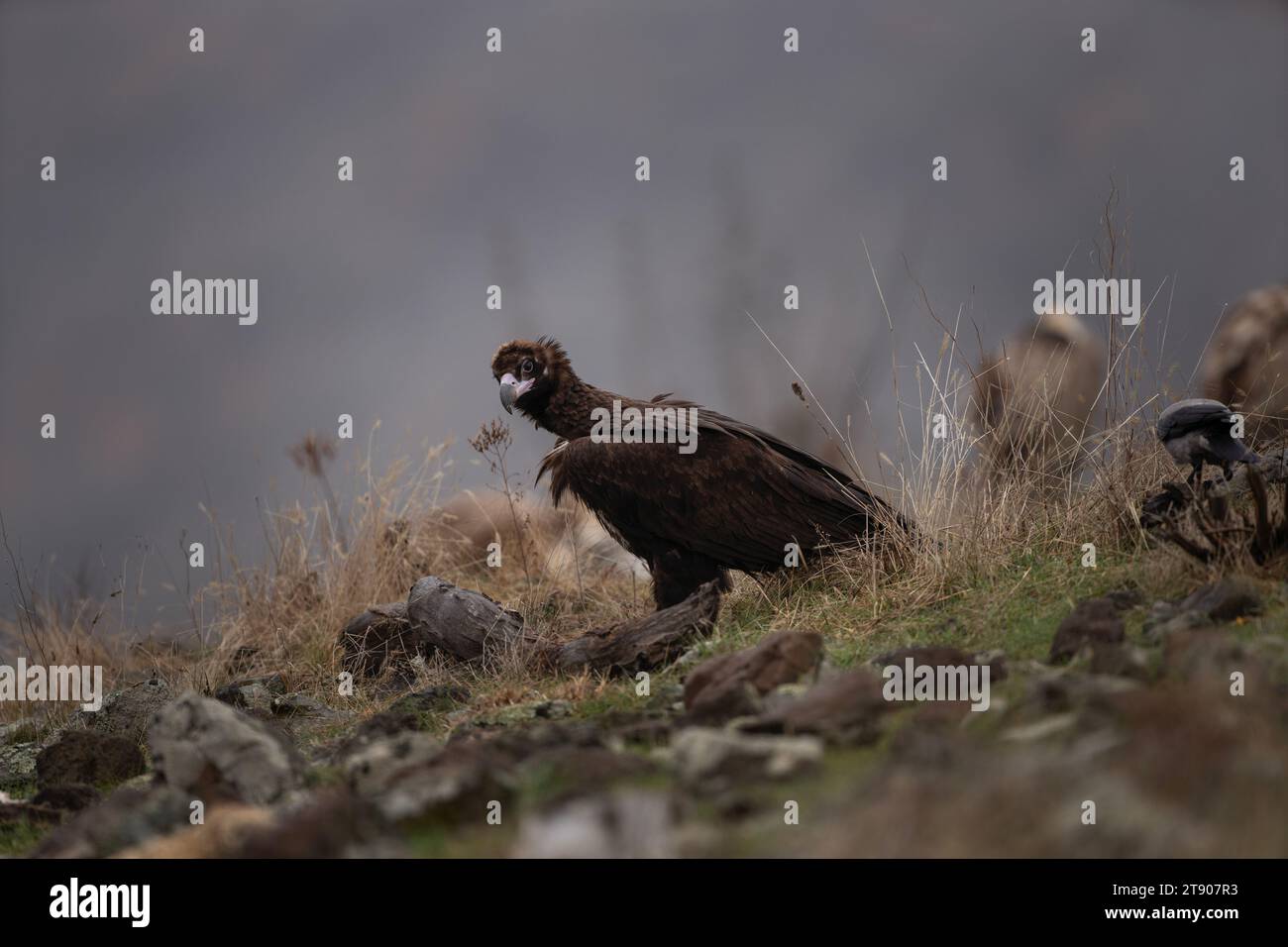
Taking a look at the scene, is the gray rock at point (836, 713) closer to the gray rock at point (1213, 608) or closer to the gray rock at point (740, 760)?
the gray rock at point (740, 760)

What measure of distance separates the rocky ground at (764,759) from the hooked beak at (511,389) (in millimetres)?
1641

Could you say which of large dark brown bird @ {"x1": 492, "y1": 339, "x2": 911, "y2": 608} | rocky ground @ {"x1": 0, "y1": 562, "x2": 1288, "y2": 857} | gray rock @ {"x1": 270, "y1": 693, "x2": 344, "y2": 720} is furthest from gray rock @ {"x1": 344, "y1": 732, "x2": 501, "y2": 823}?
gray rock @ {"x1": 270, "y1": 693, "x2": 344, "y2": 720}

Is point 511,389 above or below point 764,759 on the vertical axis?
above

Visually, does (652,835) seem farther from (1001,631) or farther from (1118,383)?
(1118,383)

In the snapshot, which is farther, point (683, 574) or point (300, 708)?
point (300, 708)

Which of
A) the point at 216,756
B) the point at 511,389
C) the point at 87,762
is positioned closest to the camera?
the point at 216,756

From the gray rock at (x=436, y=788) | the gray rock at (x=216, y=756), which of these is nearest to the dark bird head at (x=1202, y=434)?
the gray rock at (x=436, y=788)

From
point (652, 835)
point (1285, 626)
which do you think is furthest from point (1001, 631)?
point (652, 835)

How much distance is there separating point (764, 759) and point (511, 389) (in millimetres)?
4630

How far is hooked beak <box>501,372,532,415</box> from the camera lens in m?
7.94

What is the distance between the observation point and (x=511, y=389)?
26.1 ft

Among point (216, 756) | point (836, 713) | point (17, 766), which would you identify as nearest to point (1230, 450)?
point (836, 713)

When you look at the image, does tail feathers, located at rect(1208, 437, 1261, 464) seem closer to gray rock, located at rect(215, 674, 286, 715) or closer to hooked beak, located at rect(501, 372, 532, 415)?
hooked beak, located at rect(501, 372, 532, 415)

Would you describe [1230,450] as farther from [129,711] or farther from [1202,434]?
[129,711]
